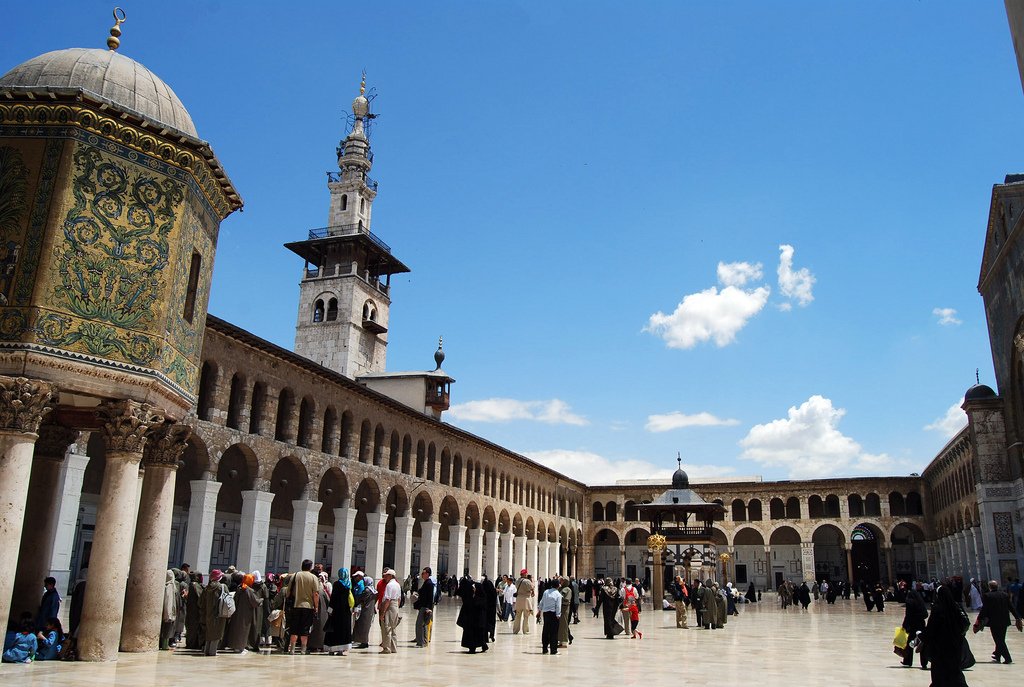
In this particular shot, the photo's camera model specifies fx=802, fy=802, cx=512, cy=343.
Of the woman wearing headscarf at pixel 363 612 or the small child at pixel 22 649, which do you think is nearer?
the small child at pixel 22 649

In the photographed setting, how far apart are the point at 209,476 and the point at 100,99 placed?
1251 cm

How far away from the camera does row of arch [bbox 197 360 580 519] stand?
20609 millimetres

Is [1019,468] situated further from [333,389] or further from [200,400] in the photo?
[200,400]

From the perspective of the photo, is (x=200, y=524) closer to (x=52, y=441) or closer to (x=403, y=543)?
(x=52, y=441)

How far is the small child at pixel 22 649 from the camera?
8.30m

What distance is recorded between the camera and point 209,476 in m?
19.1

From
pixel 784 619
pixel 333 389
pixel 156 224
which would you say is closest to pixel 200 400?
pixel 333 389

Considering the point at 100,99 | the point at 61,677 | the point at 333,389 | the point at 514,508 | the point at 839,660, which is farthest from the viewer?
the point at 514,508

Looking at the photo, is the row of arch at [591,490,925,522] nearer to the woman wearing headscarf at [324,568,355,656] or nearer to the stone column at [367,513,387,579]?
the stone column at [367,513,387,579]

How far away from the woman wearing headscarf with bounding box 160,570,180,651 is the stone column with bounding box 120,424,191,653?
581 mm

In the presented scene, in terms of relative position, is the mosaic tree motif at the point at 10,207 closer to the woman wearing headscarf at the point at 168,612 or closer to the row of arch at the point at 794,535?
the woman wearing headscarf at the point at 168,612

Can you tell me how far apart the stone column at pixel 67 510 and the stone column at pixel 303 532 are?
7402 millimetres

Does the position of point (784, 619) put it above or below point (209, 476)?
below

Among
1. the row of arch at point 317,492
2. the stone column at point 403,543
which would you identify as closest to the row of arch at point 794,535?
the row of arch at point 317,492
